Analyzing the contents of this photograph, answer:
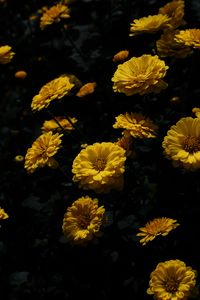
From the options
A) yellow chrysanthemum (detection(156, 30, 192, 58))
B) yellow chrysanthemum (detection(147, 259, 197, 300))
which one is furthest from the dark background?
yellow chrysanthemum (detection(147, 259, 197, 300))

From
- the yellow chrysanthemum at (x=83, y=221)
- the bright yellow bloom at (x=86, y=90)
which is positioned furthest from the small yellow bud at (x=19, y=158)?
the yellow chrysanthemum at (x=83, y=221)

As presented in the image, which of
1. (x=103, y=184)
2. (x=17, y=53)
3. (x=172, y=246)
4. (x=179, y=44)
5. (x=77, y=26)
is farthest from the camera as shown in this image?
(x=17, y=53)

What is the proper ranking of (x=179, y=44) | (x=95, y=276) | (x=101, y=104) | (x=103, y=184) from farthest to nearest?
(x=101, y=104)
(x=95, y=276)
(x=179, y=44)
(x=103, y=184)

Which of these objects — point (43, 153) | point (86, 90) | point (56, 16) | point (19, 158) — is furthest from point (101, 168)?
point (56, 16)

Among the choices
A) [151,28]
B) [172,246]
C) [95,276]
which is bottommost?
[95,276]

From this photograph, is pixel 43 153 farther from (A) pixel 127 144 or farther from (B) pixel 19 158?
(B) pixel 19 158

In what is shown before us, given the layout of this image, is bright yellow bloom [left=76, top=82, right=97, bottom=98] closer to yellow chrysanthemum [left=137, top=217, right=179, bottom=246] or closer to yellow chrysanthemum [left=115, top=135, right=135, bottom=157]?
yellow chrysanthemum [left=115, top=135, right=135, bottom=157]

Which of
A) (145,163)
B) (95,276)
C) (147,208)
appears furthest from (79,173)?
(95,276)

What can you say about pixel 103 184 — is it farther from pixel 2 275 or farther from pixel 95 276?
pixel 2 275
